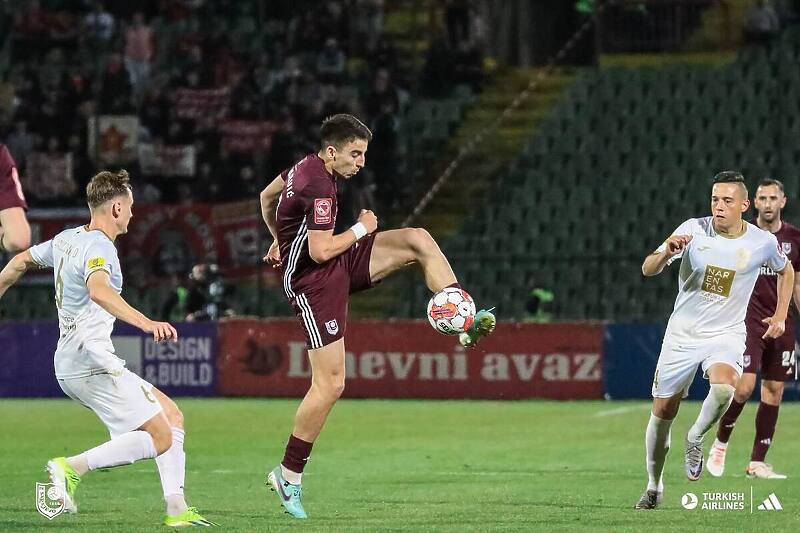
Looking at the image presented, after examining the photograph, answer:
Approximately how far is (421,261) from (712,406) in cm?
206

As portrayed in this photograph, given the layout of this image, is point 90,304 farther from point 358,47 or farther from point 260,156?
point 358,47

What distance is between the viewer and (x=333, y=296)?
368 inches

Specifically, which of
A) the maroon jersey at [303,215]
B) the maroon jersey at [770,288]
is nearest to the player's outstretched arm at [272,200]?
the maroon jersey at [303,215]

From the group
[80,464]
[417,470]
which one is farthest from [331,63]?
[80,464]

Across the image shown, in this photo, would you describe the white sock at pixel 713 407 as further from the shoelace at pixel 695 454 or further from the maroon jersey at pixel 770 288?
the maroon jersey at pixel 770 288

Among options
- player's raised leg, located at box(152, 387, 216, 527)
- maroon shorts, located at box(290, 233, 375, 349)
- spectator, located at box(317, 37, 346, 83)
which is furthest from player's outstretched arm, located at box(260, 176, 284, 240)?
spectator, located at box(317, 37, 346, 83)

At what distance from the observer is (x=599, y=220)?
2353 centimetres

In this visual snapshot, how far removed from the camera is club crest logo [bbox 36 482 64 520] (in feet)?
26.9

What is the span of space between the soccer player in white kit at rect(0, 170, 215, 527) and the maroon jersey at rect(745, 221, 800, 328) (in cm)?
551

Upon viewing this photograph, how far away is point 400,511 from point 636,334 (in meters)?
11.3

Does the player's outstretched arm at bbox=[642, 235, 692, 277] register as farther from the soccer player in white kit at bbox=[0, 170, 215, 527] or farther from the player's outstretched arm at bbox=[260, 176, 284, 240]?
the soccer player in white kit at bbox=[0, 170, 215, 527]

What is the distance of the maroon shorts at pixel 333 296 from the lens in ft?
30.5

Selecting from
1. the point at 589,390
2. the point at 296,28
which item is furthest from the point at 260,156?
the point at 589,390

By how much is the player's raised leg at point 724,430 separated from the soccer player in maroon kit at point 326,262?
3206mm
